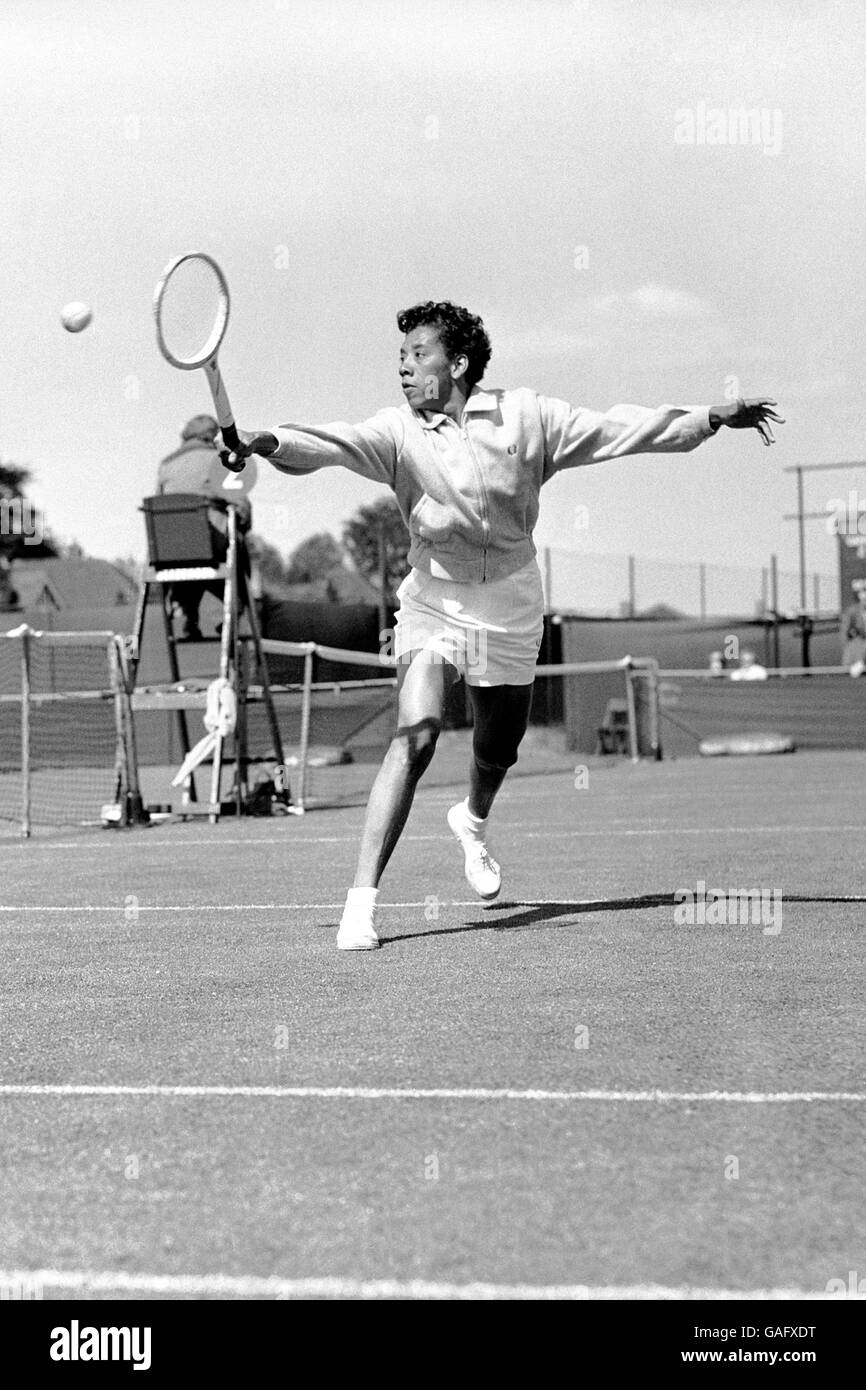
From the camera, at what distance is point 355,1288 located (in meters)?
2.51

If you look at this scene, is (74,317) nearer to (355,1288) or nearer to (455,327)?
(455,327)

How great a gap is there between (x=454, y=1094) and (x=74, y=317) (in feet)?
24.9

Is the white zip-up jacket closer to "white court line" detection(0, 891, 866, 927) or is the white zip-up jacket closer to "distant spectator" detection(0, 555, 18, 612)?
"white court line" detection(0, 891, 866, 927)

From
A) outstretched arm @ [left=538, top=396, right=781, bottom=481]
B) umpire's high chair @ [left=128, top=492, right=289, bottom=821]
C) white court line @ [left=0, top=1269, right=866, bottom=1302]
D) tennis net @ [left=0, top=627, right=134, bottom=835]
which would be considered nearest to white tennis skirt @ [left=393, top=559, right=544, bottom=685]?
outstretched arm @ [left=538, top=396, right=781, bottom=481]

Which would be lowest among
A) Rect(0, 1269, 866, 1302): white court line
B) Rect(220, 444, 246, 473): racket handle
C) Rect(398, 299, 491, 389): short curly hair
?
Rect(0, 1269, 866, 1302): white court line

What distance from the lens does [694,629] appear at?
38531 millimetres

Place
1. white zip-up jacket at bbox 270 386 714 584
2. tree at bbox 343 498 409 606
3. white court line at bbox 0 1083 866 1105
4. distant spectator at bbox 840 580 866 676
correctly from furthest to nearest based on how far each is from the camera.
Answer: tree at bbox 343 498 409 606 → distant spectator at bbox 840 580 866 676 → white zip-up jacket at bbox 270 386 714 584 → white court line at bbox 0 1083 866 1105

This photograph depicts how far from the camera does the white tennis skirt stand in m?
6.32

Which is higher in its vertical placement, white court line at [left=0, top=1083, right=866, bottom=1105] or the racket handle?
the racket handle

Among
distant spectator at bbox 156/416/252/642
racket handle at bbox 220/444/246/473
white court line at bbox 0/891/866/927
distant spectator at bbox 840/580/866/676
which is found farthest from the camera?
distant spectator at bbox 840/580/866/676

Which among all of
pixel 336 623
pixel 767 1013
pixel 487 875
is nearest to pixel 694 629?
pixel 336 623

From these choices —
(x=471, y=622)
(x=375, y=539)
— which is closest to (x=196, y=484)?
(x=471, y=622)
